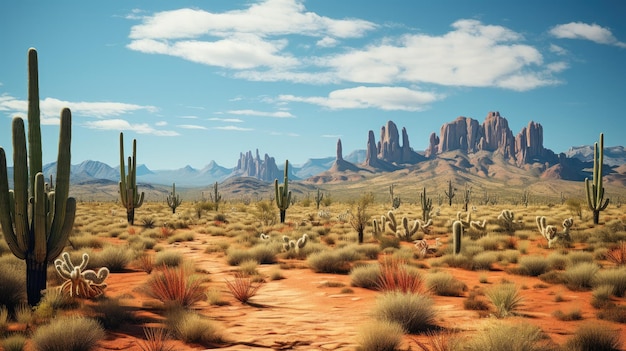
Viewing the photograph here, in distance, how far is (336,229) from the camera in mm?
24766

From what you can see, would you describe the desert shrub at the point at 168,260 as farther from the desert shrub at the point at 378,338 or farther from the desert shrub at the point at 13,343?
the desert shrub at the point at 378,338

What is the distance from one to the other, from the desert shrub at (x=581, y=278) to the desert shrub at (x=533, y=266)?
1.54m

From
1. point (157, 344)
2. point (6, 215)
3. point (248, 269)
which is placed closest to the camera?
point (157, 344)

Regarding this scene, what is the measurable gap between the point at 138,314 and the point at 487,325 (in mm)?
6185

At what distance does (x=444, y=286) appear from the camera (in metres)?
10.2

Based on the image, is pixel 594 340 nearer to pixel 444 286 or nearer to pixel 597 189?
pixel 444 286

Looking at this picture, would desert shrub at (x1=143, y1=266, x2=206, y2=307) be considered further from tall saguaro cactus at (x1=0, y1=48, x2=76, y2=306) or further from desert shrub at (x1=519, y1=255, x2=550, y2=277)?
desert shrub at (x1=519, y1=255, x2=550, y2=277)

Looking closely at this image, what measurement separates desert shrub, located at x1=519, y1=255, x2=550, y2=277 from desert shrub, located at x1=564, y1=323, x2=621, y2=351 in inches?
253

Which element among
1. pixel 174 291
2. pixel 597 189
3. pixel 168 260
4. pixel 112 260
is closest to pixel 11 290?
pixel 174 291

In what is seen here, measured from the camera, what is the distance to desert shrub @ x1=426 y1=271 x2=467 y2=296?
33.3 feet

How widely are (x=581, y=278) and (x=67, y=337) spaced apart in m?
10.8

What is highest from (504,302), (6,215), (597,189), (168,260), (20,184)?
(20,184)

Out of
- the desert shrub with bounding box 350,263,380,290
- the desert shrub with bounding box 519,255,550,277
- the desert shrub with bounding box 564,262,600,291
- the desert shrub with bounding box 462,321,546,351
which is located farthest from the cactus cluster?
the desert shrub with bounding box 519,255,550,277

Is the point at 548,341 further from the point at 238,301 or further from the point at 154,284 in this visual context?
the point at 154,284
